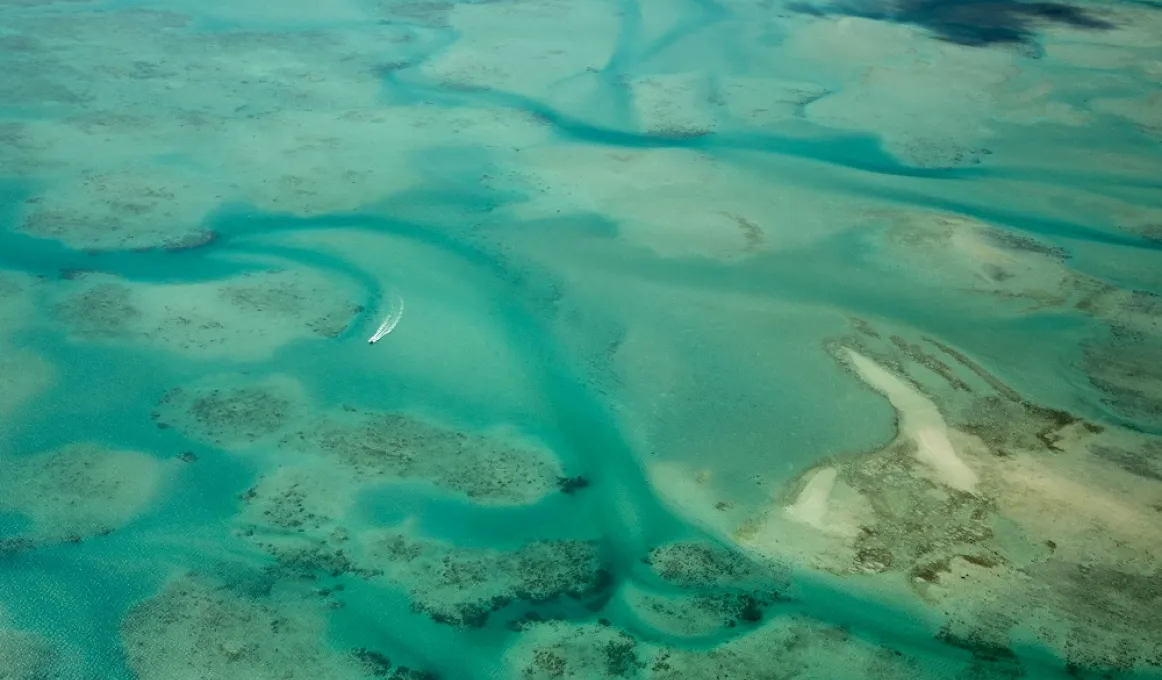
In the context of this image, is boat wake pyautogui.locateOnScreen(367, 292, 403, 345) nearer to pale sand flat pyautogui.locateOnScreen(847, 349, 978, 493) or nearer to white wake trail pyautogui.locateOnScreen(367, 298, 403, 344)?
white wake trail pyautogui.locateOnScreen(367, 298, 403, 344)

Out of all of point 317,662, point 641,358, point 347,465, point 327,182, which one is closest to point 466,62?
point 327,182

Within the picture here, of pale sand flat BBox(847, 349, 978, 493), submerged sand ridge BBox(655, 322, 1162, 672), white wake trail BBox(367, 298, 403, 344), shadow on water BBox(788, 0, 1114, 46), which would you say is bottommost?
submerged sand ridge BBox(655, 322, 1162, 672)

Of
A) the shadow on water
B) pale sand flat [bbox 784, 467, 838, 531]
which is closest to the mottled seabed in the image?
pale sand flat [bbox 784, 467, 838, 531]

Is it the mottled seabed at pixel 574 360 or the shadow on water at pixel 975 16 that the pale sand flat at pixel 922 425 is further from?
the shadow on water at pixel 975 16

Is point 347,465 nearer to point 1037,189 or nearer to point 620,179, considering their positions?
point 620,179

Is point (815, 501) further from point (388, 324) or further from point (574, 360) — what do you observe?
point (388, 324)

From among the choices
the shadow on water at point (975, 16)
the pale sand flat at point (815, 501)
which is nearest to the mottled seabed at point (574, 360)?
the pale sand flat at point (815, 501)
